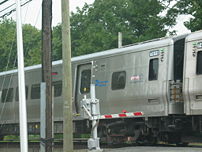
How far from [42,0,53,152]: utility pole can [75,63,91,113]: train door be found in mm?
3956

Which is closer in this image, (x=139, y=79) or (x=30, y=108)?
(x=139, y=79)

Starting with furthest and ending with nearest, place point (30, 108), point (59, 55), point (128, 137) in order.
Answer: point (59, 55)
point (30, 108)
point (128, 137)

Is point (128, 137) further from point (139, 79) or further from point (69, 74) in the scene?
point (69, 74)

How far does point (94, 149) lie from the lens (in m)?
14.1

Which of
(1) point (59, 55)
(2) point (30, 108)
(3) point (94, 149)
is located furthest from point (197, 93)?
(1) point (59, 55)

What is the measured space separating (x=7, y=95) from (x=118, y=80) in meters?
8.80

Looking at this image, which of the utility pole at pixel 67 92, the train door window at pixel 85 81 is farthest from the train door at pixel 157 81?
the train door window at pixel 85 81

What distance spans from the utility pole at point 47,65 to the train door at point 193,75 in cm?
422

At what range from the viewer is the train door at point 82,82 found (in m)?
18.2

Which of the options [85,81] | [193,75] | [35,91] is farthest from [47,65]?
[35,91]

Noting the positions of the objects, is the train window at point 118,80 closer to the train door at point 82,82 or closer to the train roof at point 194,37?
the train door at point 82,82

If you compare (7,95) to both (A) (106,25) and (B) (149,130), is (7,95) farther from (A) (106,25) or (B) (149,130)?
(A) (106,25)

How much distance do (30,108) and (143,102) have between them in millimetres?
7621

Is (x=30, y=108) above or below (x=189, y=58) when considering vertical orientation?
below
